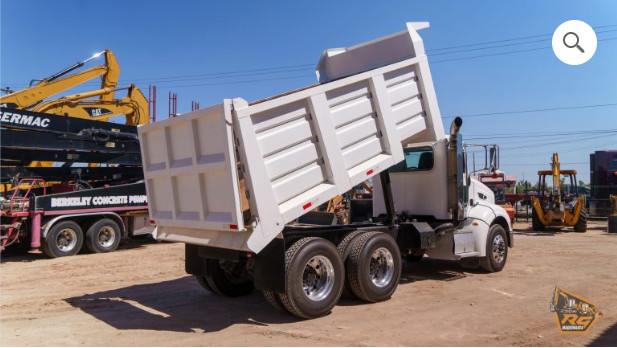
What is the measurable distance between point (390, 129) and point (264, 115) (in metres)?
2.29

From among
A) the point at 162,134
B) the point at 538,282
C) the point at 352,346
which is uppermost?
the point at 162,134

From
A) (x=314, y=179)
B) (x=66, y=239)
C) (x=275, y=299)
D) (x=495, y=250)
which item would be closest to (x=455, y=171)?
(x=495, y=250)

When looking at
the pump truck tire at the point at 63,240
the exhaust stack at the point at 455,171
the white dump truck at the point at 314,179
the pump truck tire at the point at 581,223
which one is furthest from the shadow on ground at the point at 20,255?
the pump truck tire at the point at 581,223

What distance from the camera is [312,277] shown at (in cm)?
629

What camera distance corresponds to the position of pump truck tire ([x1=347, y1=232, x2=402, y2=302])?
21.8 ft

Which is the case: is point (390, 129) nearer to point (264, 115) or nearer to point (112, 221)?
point (264, 115)

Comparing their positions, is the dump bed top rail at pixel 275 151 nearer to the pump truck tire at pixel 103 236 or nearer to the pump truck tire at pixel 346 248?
the pump truck tire at pixel 346 248

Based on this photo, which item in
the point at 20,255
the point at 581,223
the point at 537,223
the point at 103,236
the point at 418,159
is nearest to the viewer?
the point at 418,159

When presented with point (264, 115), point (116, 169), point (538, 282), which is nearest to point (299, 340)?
point (264, 115)

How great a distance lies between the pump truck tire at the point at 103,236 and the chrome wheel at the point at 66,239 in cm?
38

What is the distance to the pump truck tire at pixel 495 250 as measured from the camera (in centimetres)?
905

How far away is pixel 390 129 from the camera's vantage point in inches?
287

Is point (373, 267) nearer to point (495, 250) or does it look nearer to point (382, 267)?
point (382, 267)

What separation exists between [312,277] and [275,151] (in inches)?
66.1
